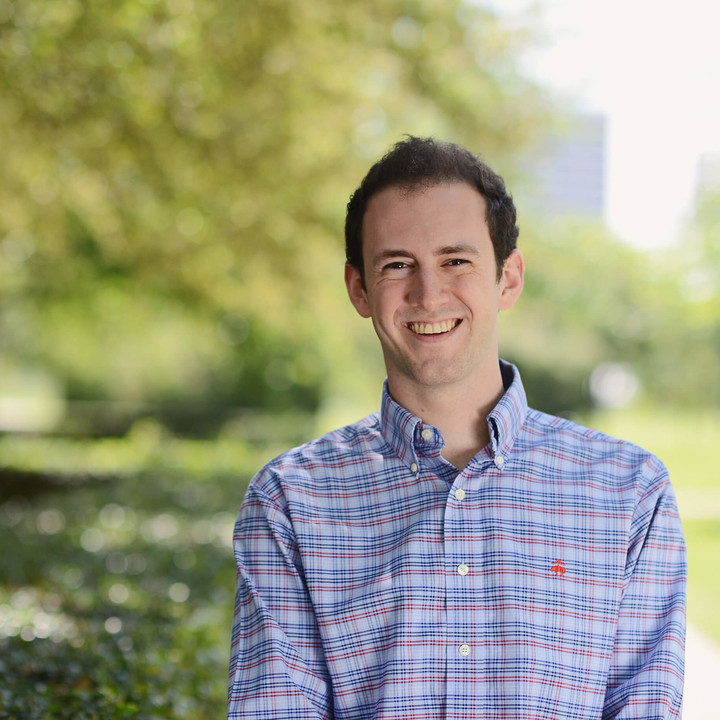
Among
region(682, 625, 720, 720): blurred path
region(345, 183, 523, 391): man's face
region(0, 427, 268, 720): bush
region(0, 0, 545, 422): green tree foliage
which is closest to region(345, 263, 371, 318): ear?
Answer: region(345, 183, 523, 391): man's face

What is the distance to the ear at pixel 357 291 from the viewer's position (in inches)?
94.5

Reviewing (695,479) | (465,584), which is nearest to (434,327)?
(465,584)

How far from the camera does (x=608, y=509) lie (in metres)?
2.09

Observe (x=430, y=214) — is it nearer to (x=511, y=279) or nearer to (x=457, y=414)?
(x=511, y=279)

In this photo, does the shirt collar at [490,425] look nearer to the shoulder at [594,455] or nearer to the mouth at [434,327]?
the shoulder at [594,455]

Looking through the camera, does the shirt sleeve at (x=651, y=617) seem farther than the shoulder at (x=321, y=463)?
No

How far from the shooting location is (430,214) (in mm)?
2162

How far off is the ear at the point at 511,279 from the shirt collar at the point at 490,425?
0.78 feet

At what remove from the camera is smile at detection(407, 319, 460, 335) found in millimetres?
2133

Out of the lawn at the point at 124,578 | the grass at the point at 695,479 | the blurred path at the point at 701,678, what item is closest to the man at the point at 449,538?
the lawn at the point at 124,578

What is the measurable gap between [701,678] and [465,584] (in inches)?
200

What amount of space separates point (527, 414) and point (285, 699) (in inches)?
34.5

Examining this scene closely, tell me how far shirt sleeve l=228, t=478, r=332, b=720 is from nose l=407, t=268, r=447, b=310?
0.56m

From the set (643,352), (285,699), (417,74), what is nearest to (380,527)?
(285,699)
